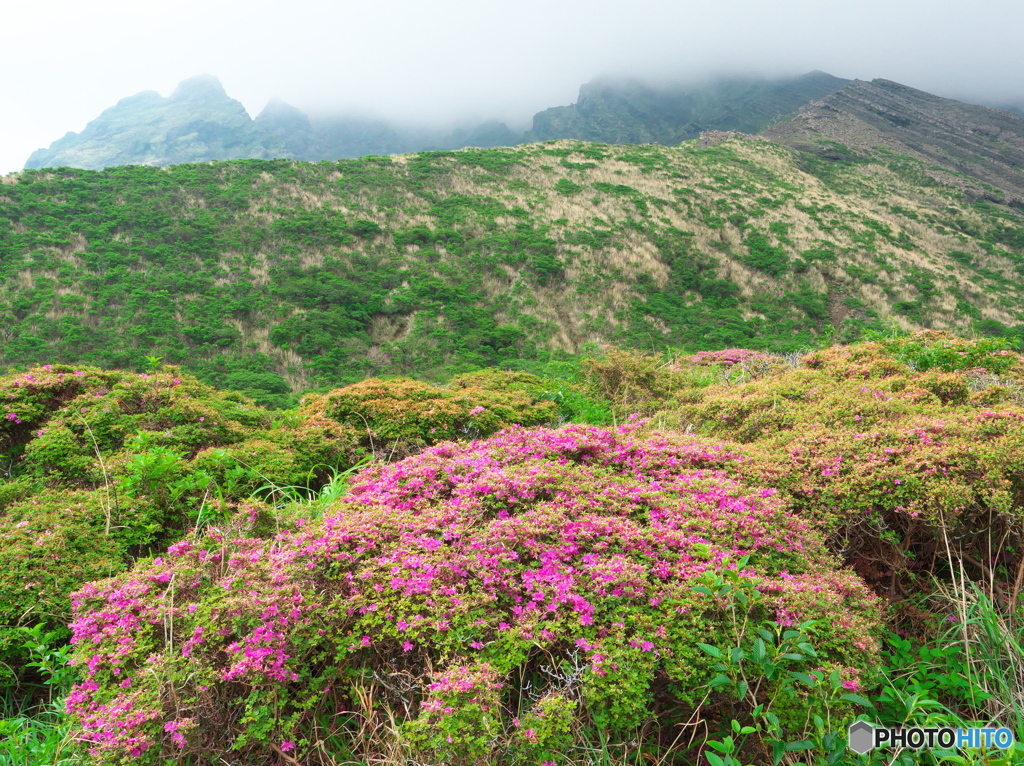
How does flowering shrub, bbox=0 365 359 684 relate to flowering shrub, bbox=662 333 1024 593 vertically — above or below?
below

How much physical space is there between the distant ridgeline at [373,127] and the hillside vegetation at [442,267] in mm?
62411

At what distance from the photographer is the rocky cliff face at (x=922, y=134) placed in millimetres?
36969

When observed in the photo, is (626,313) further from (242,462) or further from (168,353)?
(242,462)

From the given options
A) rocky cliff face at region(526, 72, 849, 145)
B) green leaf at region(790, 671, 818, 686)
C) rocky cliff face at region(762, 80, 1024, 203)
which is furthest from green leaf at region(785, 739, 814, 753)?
rocky cliff face at region(526, 72, 849, 145)

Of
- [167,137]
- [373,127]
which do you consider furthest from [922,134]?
[167,137]

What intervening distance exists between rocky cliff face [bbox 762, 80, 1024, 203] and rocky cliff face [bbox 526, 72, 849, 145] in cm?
2284

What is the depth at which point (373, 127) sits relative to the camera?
98.6m

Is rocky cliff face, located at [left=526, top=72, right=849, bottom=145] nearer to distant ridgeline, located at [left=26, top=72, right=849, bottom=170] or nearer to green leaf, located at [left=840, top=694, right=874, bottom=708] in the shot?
distant ridgeline, located at [left=26, top=72, right=849, bottom=170]

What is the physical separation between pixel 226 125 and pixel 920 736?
383 feet

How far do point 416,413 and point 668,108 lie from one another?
106 m

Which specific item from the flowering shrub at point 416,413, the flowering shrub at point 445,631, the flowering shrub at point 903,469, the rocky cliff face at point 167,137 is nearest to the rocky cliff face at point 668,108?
the rocky cliff face at point 167,137

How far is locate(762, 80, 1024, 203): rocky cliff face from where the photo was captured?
1455 inches

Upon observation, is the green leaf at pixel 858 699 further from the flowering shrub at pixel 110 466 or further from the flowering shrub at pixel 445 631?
the flowering shrub at pixel 110 466

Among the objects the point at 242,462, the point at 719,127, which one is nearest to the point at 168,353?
the point at 242,462
